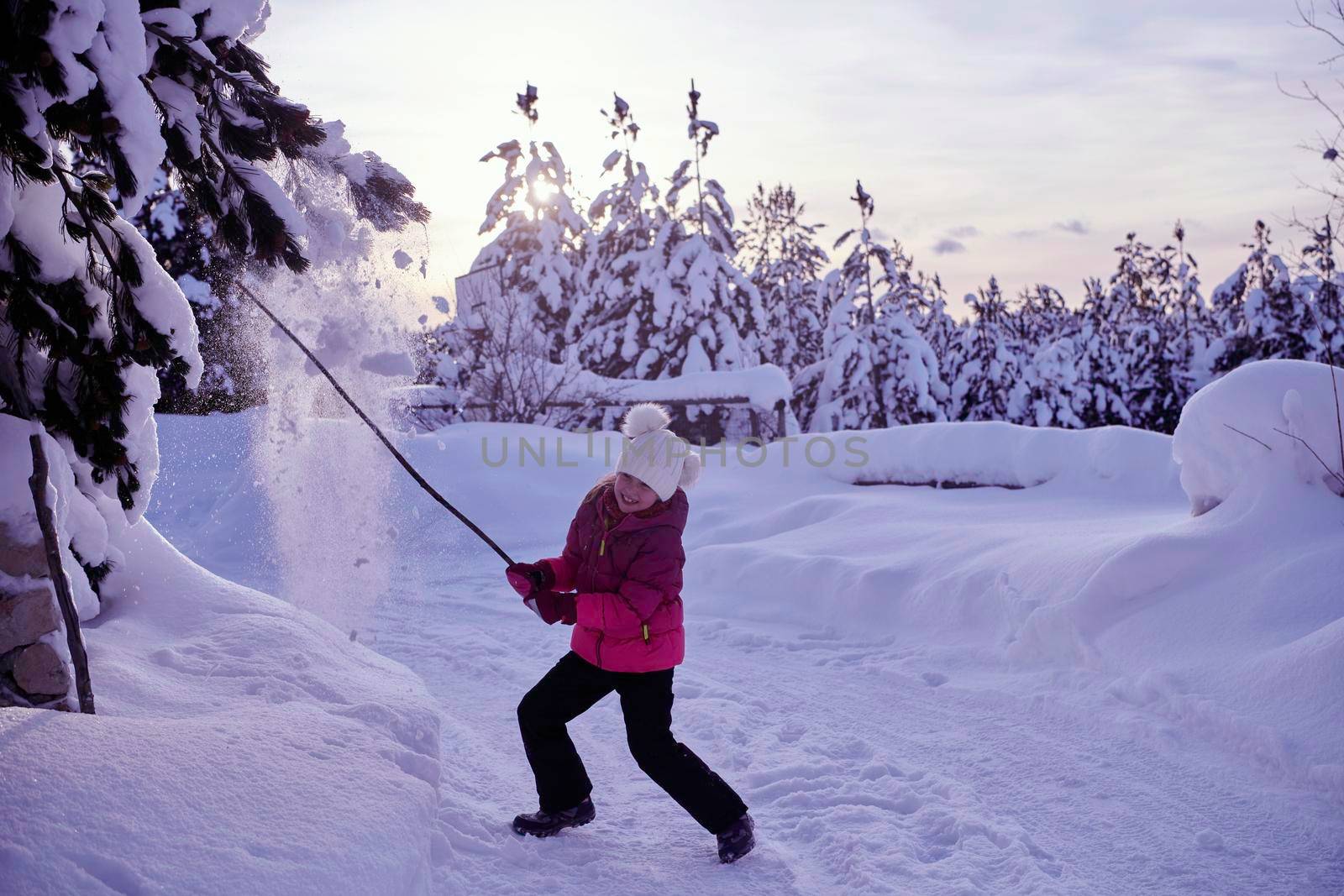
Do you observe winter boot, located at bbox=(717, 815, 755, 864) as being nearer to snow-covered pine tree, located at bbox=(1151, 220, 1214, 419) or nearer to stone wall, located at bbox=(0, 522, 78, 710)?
stone wall, located at bbox=(0, 522, 78, 710)

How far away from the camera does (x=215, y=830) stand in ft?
8.09

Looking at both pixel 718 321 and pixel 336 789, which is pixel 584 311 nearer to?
pixel 718 321

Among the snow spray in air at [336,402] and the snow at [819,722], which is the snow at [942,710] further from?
the snow spray in air at [336,402]

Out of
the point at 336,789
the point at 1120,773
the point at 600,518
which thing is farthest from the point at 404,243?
the point at 1120,773

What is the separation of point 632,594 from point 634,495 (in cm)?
34

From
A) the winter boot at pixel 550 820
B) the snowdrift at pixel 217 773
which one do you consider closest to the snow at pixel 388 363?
the snowdrift at pixel 217 773

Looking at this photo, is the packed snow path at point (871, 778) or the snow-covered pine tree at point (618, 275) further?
the snow-covered pine tree at point (618, 275)

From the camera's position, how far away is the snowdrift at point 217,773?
2.29 metres

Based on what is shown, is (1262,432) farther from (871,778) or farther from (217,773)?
(217,773)

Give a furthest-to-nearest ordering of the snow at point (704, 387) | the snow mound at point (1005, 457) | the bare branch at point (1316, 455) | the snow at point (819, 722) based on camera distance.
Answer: the snow at point (704, 387) < the snow mound at point (1005, 457) < the bare branch at point (1316, 455) < the snow at point (819, 722)

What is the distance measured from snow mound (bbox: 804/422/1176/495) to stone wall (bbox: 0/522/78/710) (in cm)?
922

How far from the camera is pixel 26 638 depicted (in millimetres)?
3203

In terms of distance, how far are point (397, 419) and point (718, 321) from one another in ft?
49.9

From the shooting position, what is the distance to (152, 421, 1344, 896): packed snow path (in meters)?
3.05
